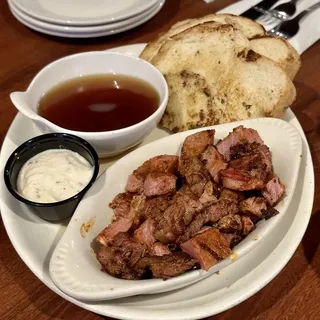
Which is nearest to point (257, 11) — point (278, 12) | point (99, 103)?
point (278, 12)

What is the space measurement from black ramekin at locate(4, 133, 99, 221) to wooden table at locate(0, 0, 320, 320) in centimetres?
21

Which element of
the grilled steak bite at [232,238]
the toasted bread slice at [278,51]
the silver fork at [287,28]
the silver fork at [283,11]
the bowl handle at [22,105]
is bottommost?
the grilled steak bite at [232,238]

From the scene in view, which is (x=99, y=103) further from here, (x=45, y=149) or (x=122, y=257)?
(x=122, y=257)

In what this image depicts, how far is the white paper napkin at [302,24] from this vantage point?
234 cm

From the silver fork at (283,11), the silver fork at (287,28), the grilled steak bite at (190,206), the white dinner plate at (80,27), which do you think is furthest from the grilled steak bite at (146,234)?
the silver fork at (283,11)

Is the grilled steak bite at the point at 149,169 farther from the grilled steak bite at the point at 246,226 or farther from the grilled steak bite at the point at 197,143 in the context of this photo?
the grilled steak bite at the point at 246,226

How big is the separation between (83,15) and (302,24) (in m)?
1.12

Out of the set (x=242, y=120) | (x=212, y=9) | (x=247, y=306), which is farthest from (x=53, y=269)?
(x=212, y=9)

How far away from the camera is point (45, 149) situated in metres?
1.60

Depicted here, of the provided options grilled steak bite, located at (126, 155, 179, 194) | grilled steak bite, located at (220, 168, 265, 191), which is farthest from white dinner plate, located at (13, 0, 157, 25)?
grilled steak bite, located at (220, 168, 265, 191)

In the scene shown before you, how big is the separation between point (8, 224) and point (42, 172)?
19cm

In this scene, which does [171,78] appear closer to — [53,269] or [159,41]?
[159,41]

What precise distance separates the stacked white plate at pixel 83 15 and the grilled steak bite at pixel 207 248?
1395 millimetres

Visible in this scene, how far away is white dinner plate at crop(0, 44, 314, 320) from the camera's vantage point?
1.26 meters
